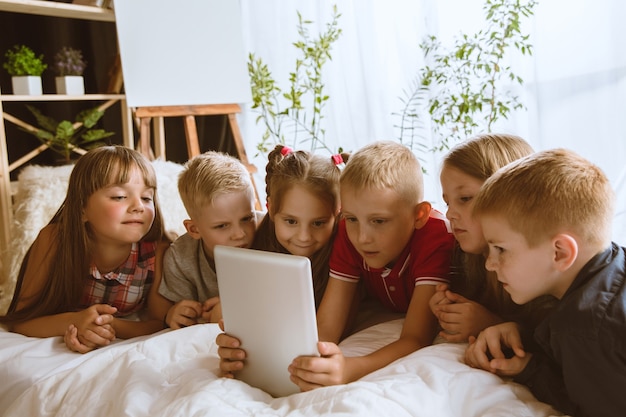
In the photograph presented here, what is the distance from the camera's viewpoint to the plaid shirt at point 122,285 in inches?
66.4

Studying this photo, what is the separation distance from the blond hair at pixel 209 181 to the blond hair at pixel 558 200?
2.44 ft

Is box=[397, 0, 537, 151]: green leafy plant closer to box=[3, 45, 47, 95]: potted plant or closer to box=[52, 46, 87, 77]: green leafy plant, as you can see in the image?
box=[52, 46, 87, 77]: green leafy plant

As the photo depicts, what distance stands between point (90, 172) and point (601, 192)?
126cm

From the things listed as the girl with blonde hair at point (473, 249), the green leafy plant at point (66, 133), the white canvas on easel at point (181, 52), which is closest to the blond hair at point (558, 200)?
the girl with blonde hair at point (473, 249)

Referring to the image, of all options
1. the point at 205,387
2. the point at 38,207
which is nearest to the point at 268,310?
the point at 205,387

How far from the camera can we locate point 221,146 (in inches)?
154

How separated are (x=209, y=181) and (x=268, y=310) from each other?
58 cm

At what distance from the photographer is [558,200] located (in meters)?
0.96

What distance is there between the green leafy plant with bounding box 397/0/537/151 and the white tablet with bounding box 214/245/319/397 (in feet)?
6.23

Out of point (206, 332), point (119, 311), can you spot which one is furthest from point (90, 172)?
point (206, 332)

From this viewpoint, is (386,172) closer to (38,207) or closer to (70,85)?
(38,207)

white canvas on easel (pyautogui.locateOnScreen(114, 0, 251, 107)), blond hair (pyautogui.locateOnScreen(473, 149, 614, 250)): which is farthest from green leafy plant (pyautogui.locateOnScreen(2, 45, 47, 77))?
blond hair (pyautogui.locateOnScreen(473, 149, 614, 250))

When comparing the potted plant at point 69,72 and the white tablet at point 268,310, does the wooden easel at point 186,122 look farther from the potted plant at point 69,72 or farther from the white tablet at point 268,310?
the white tablet at point 268,310

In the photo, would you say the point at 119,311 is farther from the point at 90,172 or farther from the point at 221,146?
the point at 221,146
